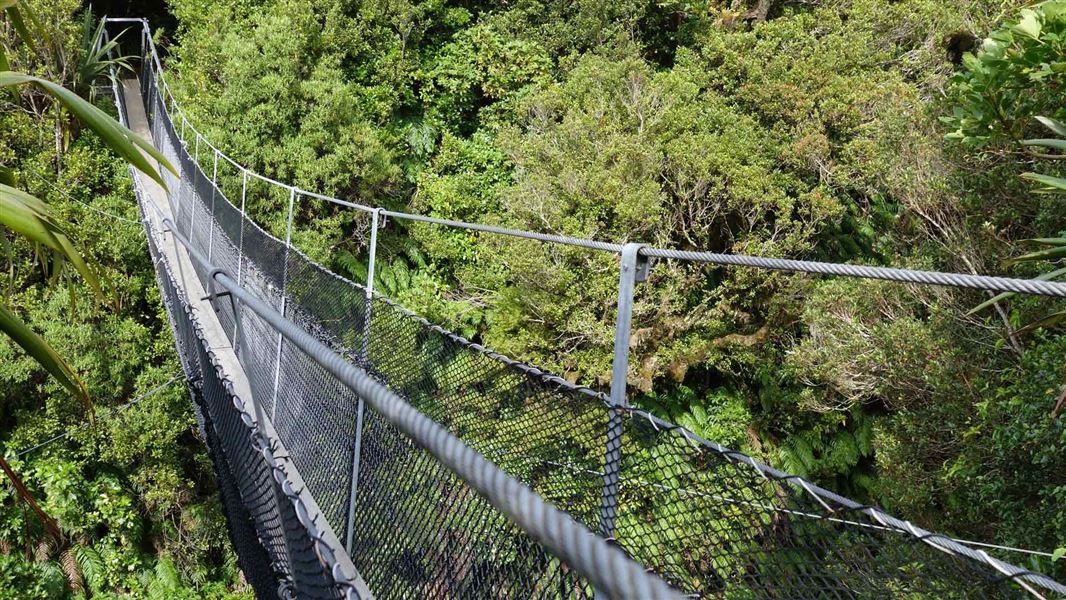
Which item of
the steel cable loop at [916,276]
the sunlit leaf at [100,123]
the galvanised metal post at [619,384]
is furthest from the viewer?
the galvanised metal post at [619,384]

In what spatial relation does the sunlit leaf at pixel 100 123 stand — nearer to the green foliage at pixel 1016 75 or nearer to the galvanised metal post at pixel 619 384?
the galvanised metal post at pixel 619 384

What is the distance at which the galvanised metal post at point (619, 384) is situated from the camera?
1.46 meters

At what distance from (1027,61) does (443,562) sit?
2497mm

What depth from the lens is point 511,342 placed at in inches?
307

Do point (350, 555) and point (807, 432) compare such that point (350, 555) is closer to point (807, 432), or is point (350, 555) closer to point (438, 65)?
point (807, 432)

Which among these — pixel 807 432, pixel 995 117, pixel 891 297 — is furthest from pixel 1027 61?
pixel 807 432

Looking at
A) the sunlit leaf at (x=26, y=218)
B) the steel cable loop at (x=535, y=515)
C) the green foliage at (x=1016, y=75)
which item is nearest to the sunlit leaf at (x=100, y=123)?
the sunlit leaf at (x=26, y=218)

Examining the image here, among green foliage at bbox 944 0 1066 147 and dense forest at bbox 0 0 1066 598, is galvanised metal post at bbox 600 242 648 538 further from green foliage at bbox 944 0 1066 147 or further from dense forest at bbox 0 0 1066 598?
dense forest at bbox 0 0 1066 598

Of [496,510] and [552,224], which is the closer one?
[496,510]

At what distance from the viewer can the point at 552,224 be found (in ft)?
26.5

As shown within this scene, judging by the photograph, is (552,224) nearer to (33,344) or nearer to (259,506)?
(259,506)

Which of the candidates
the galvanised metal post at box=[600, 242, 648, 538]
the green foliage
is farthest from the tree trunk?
the green foliage

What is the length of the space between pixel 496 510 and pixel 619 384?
678 millimetres

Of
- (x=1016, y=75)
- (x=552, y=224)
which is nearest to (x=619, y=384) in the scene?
(x=1016, y=75)
